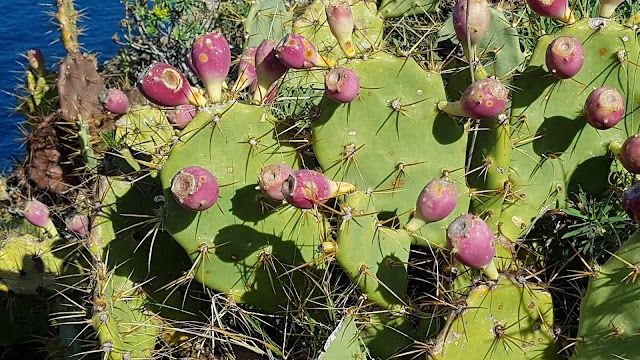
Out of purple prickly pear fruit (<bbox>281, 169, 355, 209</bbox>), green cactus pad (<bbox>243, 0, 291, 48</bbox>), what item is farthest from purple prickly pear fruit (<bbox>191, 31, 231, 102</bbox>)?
green cactus pad (<bbox>243, 0, 291, 48</bbox>)

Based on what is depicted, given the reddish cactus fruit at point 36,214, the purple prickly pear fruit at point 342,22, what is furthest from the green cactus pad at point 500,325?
the reddish cactus fruit at point 36,214

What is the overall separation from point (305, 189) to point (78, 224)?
1229 millimetres

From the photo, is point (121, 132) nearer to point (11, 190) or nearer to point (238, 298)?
point (238, 298)

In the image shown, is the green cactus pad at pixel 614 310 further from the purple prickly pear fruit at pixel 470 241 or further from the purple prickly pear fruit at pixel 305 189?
the purple prickly pear fruit at pixel 305 189

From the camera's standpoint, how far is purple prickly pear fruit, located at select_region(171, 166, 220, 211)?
150cm

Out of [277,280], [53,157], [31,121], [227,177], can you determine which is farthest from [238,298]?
[31,121]

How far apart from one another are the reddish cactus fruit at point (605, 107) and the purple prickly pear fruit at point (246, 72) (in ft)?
2.92

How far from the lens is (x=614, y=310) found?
150 cm

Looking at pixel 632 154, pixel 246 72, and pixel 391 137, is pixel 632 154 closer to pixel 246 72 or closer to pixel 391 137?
pixel 391 137

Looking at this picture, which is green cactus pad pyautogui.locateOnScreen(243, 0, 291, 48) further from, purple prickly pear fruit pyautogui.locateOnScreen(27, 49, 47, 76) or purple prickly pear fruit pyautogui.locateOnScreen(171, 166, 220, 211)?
purple prickly pear fruit pyautogui.locateOnScreen(171, 166, 220, 211)

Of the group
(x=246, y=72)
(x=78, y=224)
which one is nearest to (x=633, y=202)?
(x=246, y=72)

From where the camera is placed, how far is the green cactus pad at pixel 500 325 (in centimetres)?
153

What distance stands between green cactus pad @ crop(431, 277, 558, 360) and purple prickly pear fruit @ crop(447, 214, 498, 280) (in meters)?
0.17

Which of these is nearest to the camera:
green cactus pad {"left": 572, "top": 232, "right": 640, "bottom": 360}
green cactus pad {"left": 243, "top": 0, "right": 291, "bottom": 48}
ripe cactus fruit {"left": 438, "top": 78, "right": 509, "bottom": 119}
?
green cactus pad {"left": 572, "top": 232, "right": 640, "bottom": 360}
